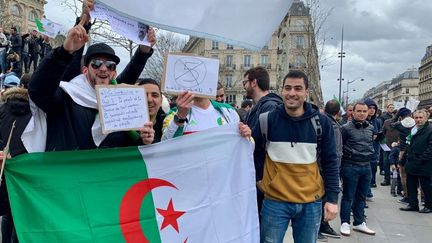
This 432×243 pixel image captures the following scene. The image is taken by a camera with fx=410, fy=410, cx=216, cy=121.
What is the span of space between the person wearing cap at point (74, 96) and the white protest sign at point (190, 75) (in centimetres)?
33

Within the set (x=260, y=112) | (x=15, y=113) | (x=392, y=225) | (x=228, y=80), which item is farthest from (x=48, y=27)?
(x=228, y=80)

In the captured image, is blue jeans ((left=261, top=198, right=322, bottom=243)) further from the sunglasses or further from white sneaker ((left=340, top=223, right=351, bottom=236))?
white sneaker ((left=340, top=223, right=351, bottom=236))

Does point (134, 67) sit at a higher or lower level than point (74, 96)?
higher

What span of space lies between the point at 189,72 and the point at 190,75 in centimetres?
2

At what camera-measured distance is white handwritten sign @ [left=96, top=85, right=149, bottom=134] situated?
2.59 meters

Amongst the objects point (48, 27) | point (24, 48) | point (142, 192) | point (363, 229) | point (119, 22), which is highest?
point (48, 27)

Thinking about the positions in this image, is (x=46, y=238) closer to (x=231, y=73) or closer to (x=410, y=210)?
(x=410, y=210)

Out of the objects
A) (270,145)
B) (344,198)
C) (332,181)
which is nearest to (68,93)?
(270,145)

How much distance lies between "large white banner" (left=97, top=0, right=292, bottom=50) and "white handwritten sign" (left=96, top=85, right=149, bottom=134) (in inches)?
19.1

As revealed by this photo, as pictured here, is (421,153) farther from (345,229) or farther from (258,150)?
(258,150)

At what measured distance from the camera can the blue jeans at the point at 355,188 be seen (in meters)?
6.31

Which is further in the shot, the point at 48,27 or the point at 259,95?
the point at 48,27

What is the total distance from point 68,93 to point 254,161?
172 cm

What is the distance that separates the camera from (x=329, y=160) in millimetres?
3482
